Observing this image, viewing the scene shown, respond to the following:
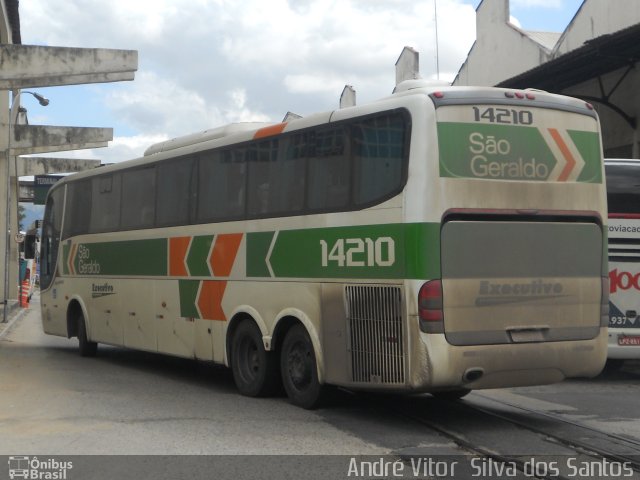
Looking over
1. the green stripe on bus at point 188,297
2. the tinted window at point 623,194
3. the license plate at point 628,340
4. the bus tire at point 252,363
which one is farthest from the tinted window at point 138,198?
the license plate at point 628,340

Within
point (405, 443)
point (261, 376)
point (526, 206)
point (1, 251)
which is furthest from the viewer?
point (1, 251)

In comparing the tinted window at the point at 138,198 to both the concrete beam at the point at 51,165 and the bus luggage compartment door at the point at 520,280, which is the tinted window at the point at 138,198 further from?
the concrete beam at the point at 51,165

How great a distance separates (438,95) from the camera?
8875 mm

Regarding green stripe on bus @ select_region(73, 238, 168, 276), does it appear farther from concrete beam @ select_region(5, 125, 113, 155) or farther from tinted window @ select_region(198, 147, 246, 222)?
concrete beam @ select_region(5, 125, 113, 155)

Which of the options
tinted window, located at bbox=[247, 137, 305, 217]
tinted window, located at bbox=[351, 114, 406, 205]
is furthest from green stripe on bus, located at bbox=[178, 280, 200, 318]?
tinted window, located at bbox=[351, 114, 406, 205]

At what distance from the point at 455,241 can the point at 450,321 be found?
0.75 meters

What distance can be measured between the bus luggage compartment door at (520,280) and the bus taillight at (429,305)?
83 millimetres

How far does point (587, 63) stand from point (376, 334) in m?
13.8

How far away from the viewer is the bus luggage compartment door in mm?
8703

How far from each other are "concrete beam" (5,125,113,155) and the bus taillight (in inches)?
1023

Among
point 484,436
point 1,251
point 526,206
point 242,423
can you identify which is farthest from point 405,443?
point 1,251

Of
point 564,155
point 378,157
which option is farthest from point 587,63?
point 378,157

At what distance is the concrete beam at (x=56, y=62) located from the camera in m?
21.0

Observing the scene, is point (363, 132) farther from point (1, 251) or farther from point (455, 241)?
point (1, 251)
